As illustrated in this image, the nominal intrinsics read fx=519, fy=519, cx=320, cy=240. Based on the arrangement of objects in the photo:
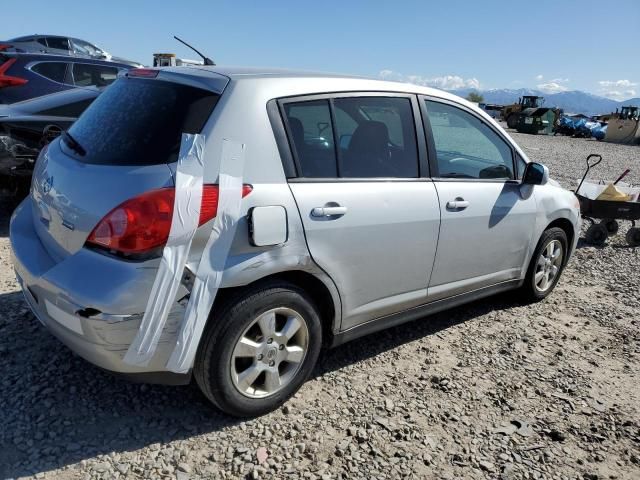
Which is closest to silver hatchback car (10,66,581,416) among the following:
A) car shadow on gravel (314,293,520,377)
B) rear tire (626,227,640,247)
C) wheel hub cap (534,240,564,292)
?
car shadow on gravel (314,293,520,377)

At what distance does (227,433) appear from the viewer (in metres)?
2.68

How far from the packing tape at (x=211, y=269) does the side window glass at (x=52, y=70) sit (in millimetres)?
6317

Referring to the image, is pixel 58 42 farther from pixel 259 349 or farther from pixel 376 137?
pixel 259 349

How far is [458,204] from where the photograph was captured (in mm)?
3422

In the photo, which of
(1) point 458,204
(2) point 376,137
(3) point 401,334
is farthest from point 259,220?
(3) point 401,334

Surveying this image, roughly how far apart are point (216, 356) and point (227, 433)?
0.48 metres

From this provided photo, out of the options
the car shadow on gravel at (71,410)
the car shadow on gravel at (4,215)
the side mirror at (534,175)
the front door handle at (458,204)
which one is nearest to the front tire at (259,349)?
the car shadow on gravel at (71,410)

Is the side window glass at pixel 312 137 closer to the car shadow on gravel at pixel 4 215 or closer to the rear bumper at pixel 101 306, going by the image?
the rear bumper at pixel 101 306

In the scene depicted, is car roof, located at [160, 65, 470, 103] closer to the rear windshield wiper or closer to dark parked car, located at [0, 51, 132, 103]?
the rear windshield wiper

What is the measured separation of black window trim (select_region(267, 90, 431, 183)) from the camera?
2629 millimetres

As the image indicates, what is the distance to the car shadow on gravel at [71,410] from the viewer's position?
2.46 m

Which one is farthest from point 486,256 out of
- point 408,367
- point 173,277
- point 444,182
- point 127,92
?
point 127,92

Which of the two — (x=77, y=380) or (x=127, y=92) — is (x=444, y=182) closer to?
(x=127, y=92)

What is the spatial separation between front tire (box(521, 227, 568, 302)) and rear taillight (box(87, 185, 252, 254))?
3.25m
